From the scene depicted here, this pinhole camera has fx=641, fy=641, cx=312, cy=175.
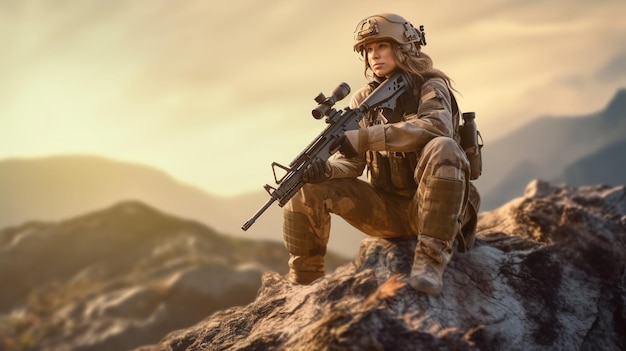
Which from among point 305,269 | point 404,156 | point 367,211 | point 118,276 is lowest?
point 305,269

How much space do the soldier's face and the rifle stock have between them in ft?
0.38

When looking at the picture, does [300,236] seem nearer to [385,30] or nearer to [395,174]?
[395,174]

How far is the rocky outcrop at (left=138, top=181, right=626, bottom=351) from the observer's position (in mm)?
4922

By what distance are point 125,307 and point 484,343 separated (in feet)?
57.3

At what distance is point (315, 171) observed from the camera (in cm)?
614

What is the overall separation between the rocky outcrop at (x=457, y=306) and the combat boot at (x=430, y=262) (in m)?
0.11

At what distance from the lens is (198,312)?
68.1ft

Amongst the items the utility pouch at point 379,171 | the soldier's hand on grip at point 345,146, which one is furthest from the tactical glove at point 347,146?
the utility pouch at point 379,171

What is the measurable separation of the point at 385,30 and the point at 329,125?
1.17m

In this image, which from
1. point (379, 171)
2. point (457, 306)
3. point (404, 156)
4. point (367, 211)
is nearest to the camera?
point (457, 306)

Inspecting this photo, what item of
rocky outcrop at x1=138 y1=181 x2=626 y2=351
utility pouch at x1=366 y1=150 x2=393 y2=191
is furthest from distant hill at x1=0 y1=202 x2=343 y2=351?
utility pouch at x1=366 y1=150 x2=393 y2=191

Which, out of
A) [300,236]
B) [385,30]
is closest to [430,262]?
[300,236]

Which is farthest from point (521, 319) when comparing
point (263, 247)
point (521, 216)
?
point (263, 247)

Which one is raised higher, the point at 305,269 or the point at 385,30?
the point at 385,30
